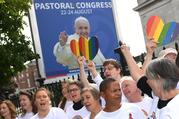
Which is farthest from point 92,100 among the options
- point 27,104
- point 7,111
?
point 7,111

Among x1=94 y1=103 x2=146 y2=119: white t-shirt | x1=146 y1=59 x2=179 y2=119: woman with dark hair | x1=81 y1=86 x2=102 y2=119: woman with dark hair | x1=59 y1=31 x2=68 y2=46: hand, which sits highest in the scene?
x1=59 y1=31 x2=68 y2=46: hand

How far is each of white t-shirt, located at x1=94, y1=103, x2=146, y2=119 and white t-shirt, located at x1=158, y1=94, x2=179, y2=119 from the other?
56.4 inches

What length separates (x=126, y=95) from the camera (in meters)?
5.26

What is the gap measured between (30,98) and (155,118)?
3.40 metres

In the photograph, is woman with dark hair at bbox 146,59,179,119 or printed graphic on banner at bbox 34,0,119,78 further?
printed graphic on banner at bbox 34,0,119,78

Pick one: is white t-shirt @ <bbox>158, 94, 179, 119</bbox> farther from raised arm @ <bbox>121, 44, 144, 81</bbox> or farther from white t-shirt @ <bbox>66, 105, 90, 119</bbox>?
white t-shirt @ <bbox>66, 105, 90, 119</bbox>

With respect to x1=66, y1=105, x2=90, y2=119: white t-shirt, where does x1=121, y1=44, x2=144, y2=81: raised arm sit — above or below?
above

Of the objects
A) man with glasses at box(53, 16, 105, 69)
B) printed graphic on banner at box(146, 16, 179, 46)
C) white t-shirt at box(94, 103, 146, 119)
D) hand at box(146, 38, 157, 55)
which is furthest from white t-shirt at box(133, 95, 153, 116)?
man with glasses at box(53, 16, 105, 69)

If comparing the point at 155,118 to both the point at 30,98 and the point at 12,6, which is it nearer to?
the point at 30,98

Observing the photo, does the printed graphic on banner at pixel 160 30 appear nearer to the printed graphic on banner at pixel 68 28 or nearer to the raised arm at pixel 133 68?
the raised arm at pixel 133 68

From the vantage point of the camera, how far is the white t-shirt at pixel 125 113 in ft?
15.0

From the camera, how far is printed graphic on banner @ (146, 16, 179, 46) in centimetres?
544

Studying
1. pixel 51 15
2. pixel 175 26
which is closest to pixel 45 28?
pixel 51 15

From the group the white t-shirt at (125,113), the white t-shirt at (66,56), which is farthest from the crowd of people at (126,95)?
the white t-shirt at (66,56)
